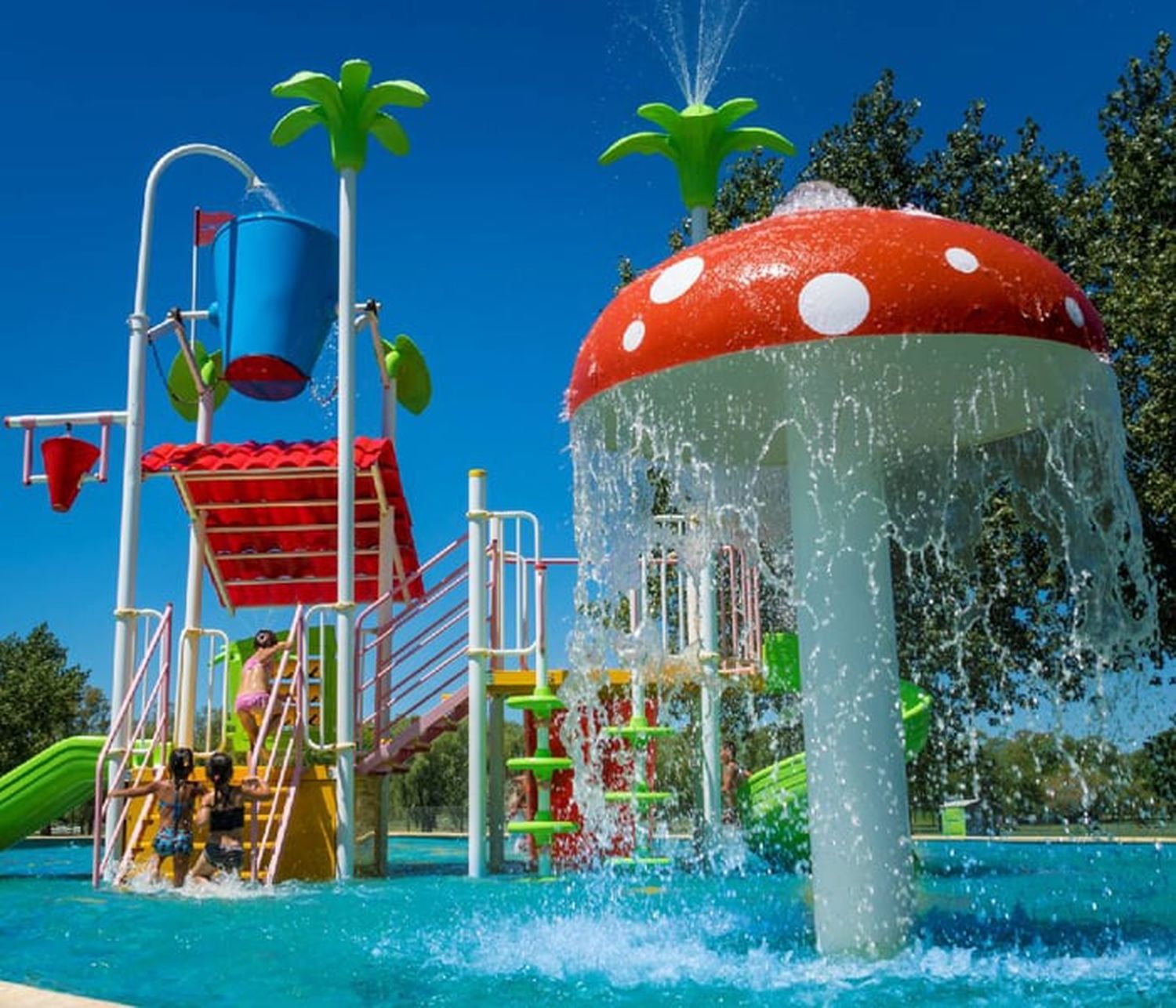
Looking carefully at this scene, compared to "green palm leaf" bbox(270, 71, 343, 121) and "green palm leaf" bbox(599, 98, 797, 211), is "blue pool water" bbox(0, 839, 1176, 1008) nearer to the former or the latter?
"green palm leaf" bbox(599, 98, 797, 211)

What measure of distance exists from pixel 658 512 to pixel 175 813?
31.6 feet

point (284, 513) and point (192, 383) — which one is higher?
point (192, 383)

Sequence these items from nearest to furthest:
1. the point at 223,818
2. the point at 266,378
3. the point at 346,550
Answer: the point at 223,818 < the point at 346,550 < the point at 266,378

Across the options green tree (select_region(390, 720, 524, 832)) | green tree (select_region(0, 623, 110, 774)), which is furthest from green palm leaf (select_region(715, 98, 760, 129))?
green tree (select_region(390, 720, 524, 832))

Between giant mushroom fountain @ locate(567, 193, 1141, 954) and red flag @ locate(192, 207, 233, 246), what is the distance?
850cm

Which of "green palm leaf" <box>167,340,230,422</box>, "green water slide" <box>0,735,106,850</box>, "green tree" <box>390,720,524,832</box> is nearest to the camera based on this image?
"green water slide" <box>0,735,106,850</box>

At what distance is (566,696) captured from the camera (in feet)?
37.6

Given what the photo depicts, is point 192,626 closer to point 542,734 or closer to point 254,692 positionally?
point 254,692

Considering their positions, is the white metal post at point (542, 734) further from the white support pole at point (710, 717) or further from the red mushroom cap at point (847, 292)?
the red mushroom cap at point (847, 292)

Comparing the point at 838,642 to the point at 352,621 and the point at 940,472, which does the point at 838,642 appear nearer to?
the point at 940,472

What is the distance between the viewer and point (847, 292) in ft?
16.9

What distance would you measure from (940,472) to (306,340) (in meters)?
7.67

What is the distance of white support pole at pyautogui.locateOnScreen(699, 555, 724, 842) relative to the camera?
40.5 feet

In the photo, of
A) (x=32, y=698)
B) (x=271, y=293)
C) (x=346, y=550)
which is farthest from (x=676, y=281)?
(x=32, y=698)
